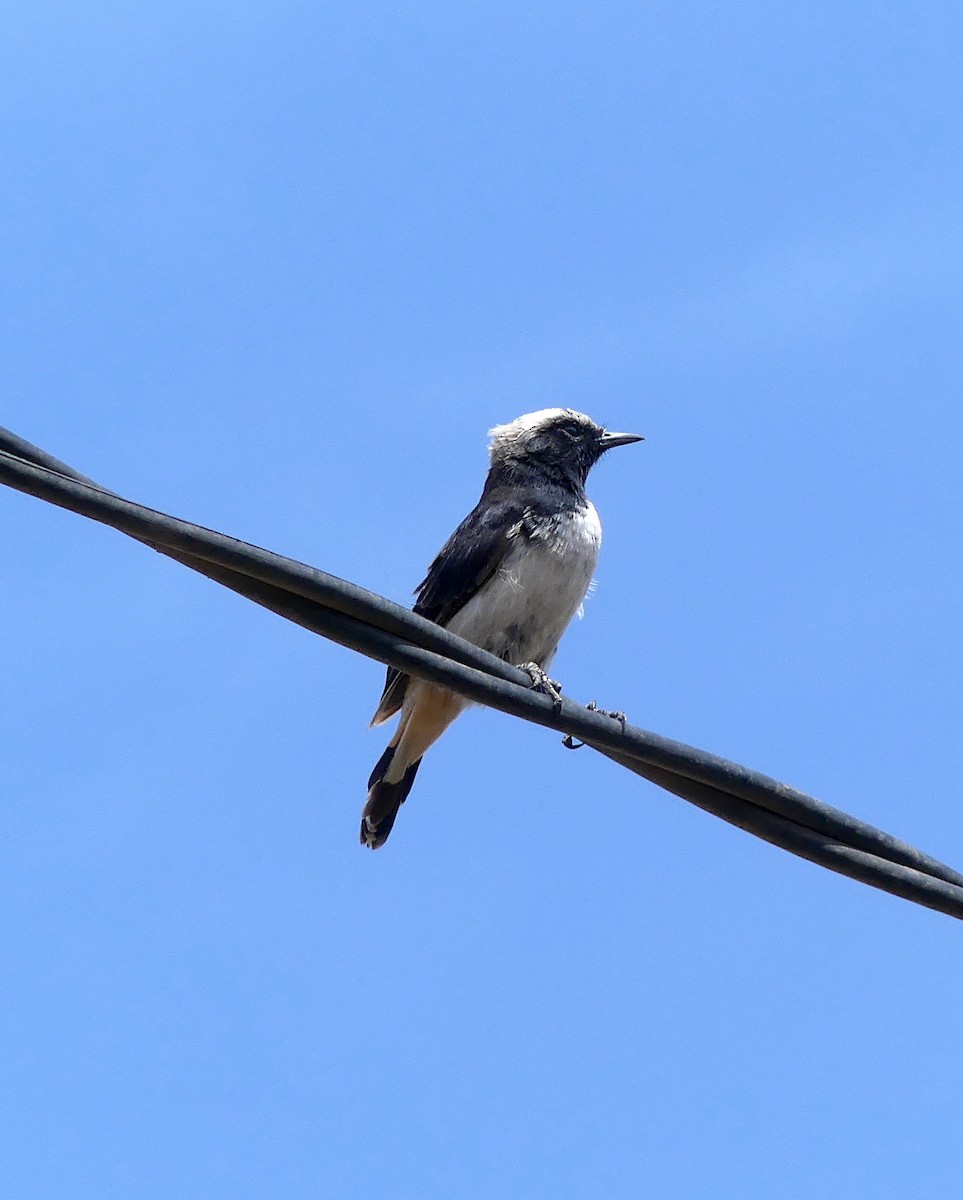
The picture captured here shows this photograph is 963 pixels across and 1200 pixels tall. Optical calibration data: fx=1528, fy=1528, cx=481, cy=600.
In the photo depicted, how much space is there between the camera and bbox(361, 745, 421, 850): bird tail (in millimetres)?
8445

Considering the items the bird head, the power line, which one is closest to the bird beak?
the bird head

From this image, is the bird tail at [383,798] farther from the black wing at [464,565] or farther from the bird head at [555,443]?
the bird head at [555,443]

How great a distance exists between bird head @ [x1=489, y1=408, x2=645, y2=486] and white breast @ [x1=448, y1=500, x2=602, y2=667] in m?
0.89

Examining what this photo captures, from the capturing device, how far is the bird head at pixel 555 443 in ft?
30.3

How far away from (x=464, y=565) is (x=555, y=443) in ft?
4.87

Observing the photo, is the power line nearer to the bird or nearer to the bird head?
the bird

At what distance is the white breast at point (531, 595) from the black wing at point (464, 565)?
0.06 meters

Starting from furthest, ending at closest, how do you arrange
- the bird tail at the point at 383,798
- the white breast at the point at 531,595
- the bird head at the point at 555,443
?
the bird head at the point at 555,443
the bird tail at the point at 383,798
the white breast at the point at 531,595

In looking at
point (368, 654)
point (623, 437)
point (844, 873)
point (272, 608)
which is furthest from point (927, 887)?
point (623, 437)

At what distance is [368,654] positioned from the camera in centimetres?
407

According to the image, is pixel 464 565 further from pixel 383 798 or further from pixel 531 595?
pixel 383 798

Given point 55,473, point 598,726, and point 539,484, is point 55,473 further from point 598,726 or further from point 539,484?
point 539,484

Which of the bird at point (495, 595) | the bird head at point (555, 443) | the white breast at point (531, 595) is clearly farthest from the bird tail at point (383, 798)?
the bird head at point (555, 443)

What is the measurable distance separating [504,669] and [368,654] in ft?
1.46
